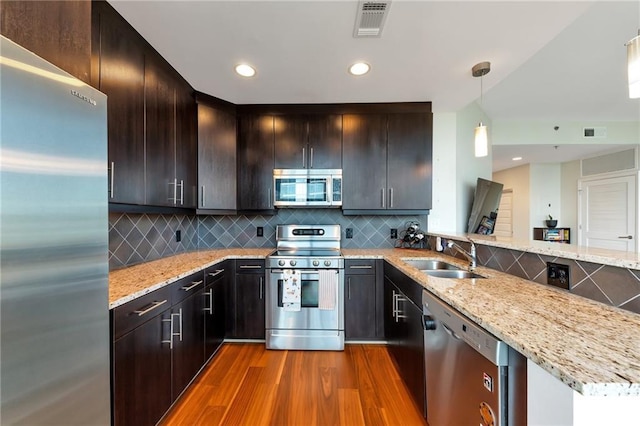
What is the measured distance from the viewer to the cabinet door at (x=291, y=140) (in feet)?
9.36

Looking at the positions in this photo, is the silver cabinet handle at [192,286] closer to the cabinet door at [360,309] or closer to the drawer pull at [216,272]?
the drawer pull at [216,272]

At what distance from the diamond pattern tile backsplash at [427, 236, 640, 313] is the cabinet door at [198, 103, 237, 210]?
2.52m

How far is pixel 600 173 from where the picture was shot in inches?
197

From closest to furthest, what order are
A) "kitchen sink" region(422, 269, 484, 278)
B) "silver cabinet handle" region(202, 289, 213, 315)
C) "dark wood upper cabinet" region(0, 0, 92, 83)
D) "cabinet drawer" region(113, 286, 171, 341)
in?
"dark wood upper cabinet" region(0, 0, 92, 83) → "cabinet drawer" region(113, 286, 171, 341) → "kitchen sink" region(422, 269, 484, 278) → "silver cabinet handle" region(202, 289, 213, 315)

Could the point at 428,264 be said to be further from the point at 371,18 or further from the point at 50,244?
the point at 50,244

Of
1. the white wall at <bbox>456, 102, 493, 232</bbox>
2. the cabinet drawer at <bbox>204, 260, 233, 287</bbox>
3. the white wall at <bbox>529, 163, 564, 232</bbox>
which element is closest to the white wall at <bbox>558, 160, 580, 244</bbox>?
the white wall at <bbox>529, 163, 564, 232</bbox>

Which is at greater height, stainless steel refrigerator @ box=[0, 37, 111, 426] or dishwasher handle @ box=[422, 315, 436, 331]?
stainless steel refrigerator @ box=[0, 37, 111, 426]

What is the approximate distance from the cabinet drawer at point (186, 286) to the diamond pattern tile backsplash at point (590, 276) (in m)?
2.18

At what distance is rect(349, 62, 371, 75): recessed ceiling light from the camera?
2.03 metres

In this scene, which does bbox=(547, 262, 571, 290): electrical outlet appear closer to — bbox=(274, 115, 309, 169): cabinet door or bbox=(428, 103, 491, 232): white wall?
bbox=(428, 103, 491, 232): white wall

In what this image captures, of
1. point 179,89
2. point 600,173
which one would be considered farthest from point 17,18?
point 600,173

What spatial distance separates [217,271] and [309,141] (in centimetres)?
163

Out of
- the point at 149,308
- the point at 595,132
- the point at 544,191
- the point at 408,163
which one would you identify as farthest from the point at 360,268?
the point at 544,191

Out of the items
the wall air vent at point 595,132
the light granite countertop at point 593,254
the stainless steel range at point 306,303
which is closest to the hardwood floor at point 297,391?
the stainless steel range at point 306,303
